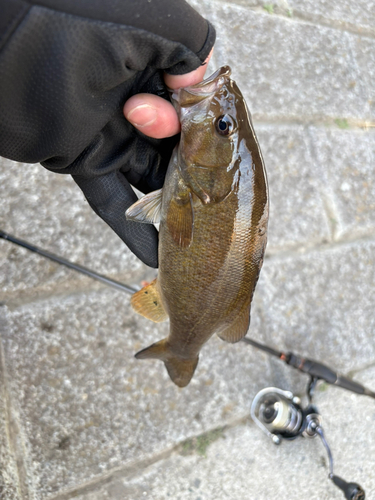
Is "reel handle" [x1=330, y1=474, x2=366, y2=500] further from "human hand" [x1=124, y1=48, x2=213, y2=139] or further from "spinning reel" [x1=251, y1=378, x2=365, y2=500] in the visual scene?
"human hand" [x1=124, y1=48, x2=213, y2=139]

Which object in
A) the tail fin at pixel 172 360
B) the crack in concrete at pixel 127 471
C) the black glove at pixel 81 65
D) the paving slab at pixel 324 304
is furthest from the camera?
the paving slab at pixel 324 304

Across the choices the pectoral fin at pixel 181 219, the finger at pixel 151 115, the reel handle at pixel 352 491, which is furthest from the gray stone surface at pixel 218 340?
the finger at pixel 151 115

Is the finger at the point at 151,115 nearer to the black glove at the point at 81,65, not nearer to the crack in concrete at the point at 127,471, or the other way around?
the black glove at the point at 81,65

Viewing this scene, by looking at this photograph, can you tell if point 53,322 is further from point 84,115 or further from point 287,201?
point 287,201

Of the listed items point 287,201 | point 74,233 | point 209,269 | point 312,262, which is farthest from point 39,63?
point 312,262

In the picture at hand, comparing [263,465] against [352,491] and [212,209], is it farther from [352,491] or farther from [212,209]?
[212,209]

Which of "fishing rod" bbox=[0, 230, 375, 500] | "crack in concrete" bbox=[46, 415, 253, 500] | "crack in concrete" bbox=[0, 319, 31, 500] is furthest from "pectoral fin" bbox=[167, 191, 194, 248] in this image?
"crack in concrete" bbox=[46, 415, 253, 500]
